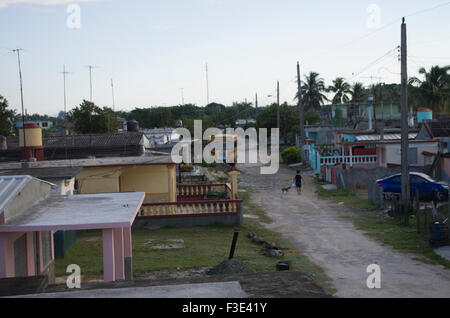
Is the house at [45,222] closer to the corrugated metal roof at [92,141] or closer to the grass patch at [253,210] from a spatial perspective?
the grass patch at [253,210]

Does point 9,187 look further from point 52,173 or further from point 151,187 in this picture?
point 151,187

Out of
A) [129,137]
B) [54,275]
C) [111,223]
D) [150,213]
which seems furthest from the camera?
[129,137]

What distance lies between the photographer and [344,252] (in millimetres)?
14891

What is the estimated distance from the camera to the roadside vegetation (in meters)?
14.2

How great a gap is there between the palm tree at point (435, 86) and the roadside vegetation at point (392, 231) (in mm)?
34985

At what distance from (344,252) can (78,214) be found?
811 cm

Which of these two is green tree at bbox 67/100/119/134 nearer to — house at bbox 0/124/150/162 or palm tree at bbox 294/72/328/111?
house at bbox 0/124/150/162

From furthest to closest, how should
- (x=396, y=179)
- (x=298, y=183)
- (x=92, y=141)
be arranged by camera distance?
1. (x=92, y=141)
2. (x=298, y=183)
3. (x=396, y=179)

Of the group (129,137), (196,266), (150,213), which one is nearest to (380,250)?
(196,266)

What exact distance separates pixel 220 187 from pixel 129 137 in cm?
909

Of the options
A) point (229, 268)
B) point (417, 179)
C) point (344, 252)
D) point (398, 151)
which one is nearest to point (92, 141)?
point (398, 151)

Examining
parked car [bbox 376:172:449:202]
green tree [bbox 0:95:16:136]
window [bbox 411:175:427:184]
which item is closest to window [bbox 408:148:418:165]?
parked car [bbox 376:172:449:202]

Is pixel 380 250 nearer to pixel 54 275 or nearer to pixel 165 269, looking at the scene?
pixel 165 269
